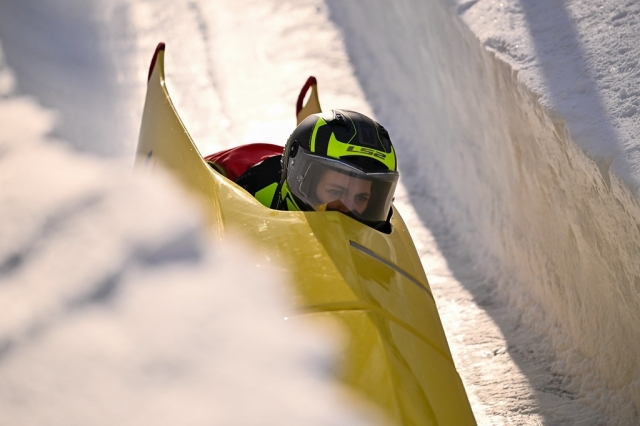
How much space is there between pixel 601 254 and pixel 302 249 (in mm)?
1103

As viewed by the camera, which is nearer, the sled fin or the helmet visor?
the helmet visor

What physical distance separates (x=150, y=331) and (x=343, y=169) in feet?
2.49

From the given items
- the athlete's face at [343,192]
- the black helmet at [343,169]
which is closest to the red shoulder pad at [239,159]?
the black helmet at [343,169]

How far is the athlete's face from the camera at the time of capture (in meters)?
2.52

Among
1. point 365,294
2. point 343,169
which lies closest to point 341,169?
point 343,169

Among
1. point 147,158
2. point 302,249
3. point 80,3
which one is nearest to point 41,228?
point 147,158

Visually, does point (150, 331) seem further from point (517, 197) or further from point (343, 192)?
point (517, 197)

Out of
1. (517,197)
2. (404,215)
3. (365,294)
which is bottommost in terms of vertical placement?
(404,215)

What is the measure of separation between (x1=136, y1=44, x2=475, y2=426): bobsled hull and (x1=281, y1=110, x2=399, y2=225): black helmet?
120 millimetres

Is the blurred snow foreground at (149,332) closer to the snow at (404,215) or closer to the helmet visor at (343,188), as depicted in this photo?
the snow at (404,215)

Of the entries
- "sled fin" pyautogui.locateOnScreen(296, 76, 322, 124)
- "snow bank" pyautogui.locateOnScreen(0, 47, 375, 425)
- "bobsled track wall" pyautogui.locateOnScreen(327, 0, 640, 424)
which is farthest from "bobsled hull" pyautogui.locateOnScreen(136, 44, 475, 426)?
Result: "sled fin" pyautogui.locateOnScreen(296, 76, 322, 124)

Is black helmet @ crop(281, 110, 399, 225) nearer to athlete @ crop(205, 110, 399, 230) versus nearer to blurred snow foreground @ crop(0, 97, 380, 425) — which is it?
athlete @ crop(205, 110, 399, 230)

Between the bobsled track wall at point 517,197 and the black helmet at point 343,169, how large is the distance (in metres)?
0.68

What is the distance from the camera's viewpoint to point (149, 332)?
7.32 ft
